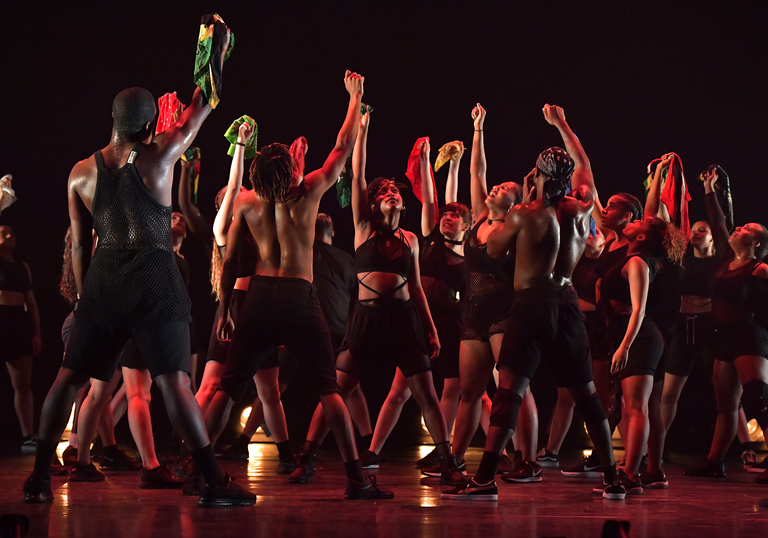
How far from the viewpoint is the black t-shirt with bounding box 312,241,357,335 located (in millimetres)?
5988

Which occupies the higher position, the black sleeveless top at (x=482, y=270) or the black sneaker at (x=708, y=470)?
the black sleeveless top at (x=482, y=270)

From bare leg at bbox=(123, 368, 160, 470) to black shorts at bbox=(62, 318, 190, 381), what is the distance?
89 cm

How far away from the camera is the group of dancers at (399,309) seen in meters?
3.62

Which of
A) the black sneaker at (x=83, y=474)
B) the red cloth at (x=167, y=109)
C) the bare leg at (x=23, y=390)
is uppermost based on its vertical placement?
the red cloth at (x=167, y=109)

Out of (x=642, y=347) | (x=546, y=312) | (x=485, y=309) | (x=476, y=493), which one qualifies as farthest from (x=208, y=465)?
(x=642, y=347)

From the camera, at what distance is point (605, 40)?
7789 millimetres

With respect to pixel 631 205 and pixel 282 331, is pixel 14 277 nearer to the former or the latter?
pixel 282 331

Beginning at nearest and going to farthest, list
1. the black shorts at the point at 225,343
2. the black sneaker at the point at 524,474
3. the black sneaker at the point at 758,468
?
the black sneaker at the point at 524,474 → the black shorts at the point at 225,343 → the black sneaker at the point at 758,468

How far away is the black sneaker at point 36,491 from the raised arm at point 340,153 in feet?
5.78

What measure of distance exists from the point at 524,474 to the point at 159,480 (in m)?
2.01

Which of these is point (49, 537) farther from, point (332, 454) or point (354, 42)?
point (354, 42)

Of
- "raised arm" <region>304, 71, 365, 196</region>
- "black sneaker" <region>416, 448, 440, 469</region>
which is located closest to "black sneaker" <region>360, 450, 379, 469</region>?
"black sneaker" <region>416, 448, 440, 469</region>

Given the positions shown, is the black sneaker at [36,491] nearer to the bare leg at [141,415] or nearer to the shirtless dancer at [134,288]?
the shirtless dancer at [134,288]

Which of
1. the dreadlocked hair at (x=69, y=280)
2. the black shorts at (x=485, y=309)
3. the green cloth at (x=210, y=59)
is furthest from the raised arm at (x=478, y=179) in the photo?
the dreadlocked hair at (x=69, y=280)
